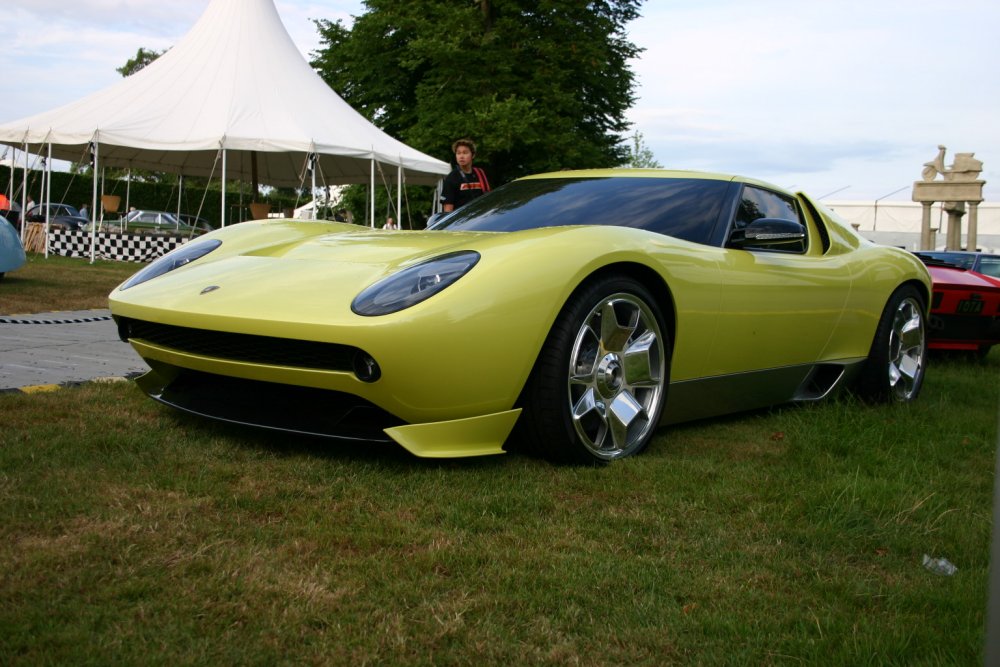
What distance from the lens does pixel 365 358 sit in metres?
2.81

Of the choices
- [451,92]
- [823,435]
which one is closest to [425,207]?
[451,92]

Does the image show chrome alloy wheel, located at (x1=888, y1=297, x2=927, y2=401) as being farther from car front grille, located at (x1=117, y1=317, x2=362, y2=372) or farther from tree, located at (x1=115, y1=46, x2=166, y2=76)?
tree, located at (x1=115, y1=46, x2=166, y2=76)

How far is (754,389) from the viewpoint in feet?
13.4

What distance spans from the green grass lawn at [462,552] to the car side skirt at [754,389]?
0.23m

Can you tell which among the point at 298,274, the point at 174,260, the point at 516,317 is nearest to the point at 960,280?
the point at 516,317

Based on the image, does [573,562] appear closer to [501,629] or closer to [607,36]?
[501,629]

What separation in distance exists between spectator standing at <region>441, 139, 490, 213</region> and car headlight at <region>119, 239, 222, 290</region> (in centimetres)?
328

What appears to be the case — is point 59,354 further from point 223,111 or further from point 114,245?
point 114,245

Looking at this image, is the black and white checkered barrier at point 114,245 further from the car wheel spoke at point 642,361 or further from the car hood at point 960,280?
the car wheel spoke at point 642,361

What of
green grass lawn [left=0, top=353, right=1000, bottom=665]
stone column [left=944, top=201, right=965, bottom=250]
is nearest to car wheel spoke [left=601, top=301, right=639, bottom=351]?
green grass lawn [left=0, top=353, right=1000, bottom=665]

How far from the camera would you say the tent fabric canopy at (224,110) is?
15.0 metres

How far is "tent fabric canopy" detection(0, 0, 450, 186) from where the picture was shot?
14984 millimetres

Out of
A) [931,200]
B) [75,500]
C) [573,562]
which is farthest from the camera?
[931,200]

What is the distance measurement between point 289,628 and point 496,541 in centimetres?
68
